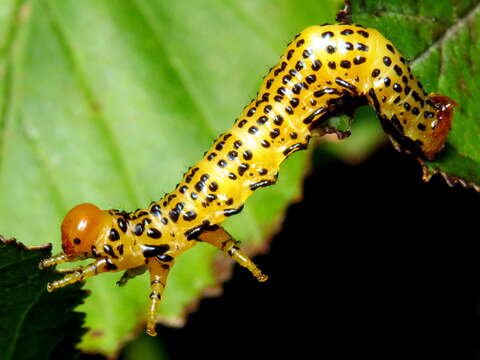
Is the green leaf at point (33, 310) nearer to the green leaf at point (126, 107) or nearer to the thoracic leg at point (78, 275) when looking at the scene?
the thoracic leg at point (78, 275)

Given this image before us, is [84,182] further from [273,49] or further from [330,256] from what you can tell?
[330,256]

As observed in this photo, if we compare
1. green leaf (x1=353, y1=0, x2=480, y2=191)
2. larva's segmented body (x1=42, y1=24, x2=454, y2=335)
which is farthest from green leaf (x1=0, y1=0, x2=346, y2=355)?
green leaf (x1=353, y1=0, x2=480, y2=191)

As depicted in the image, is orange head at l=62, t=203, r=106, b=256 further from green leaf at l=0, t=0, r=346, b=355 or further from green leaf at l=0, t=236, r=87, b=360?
green leaf at l=0, t=0, r=346, b=355

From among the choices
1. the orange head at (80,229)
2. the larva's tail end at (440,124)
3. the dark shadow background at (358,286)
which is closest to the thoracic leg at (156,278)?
the orange head at (80,229)

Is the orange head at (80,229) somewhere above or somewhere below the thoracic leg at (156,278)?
above

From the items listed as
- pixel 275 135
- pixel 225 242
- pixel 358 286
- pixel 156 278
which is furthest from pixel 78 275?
pixel 358 286
